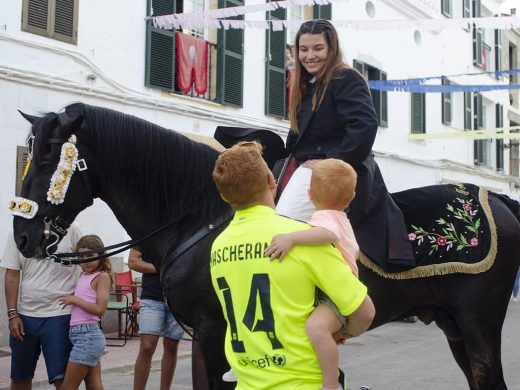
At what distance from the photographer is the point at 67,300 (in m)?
5.49

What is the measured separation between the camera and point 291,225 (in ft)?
8.95

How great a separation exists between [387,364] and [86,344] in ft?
15.4

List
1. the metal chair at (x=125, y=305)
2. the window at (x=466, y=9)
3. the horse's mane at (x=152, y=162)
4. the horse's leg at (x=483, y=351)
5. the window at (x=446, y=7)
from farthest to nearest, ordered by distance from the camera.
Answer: the window at (x=466, y=9), the window at (x=446, y=7), the metal chair at (x=125, y=305), the horse's leg at (x=483, y=351), the horse's mane at (x=152, y=162)

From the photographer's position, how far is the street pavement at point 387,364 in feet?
25.6

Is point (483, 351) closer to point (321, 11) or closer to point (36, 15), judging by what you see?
point (36, 15)

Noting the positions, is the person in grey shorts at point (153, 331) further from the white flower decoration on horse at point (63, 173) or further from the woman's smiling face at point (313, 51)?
the woman's smiling face at point (313, 51)

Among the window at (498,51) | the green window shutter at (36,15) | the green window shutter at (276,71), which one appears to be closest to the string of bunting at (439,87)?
the green window shutter at (276,71)

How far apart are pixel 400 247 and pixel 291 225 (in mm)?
1682

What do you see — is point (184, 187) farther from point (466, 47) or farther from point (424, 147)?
point (466, 47)

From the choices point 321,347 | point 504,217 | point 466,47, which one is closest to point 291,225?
point 321,347

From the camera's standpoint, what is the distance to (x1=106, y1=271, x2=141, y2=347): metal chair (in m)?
10.9

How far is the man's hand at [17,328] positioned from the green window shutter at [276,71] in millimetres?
10389


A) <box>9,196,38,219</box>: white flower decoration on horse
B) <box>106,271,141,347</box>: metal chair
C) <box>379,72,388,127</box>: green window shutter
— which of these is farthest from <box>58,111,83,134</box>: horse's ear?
<box>379,72,388,127</box>: green window shutter

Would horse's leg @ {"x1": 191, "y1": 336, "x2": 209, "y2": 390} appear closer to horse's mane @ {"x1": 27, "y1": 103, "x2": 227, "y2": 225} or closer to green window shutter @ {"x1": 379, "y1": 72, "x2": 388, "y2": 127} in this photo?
horse's mane @ {"x1": 27, "y1": 103, "x2": 227, "y2": 225}
